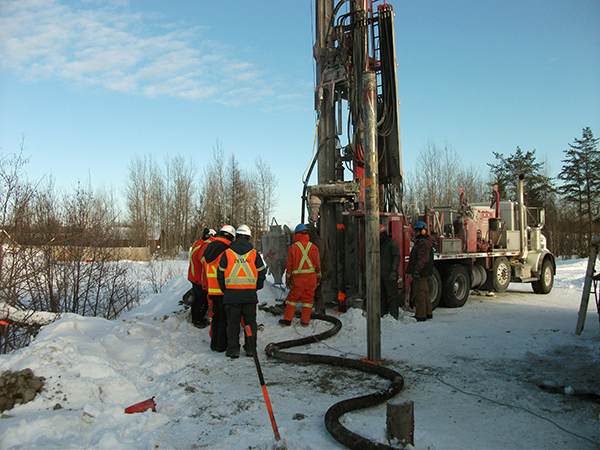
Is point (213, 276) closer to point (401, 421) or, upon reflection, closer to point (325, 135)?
point (401, 421)

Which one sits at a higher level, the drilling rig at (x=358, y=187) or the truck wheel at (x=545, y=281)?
the drilling rig at (x=358, y=187)

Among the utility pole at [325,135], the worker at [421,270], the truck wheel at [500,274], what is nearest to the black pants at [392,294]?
the worker at [421,270]

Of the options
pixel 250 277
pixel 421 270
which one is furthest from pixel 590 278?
pixel 250 277

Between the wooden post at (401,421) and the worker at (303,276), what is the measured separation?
4952mm

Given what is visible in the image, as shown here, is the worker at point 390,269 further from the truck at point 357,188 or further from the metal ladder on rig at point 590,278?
the metal ladder on rig at point 590,278

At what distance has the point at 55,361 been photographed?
4727mm

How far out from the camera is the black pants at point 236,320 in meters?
6.62

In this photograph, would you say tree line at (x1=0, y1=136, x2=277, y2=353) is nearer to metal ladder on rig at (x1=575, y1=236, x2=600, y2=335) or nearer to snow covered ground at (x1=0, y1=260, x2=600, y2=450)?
snow covered ground at (x1=0, y1=260, x2=600, y2=450)

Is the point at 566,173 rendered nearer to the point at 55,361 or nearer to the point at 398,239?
the point at 398,239

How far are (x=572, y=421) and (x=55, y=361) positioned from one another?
5.67 m

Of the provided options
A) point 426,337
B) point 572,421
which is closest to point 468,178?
point 426,337

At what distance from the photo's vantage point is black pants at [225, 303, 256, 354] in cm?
662

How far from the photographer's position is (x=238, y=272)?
6.69 meters

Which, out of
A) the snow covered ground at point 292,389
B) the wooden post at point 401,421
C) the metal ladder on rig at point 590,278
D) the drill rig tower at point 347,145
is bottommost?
the snow covered ground at point 292,389
